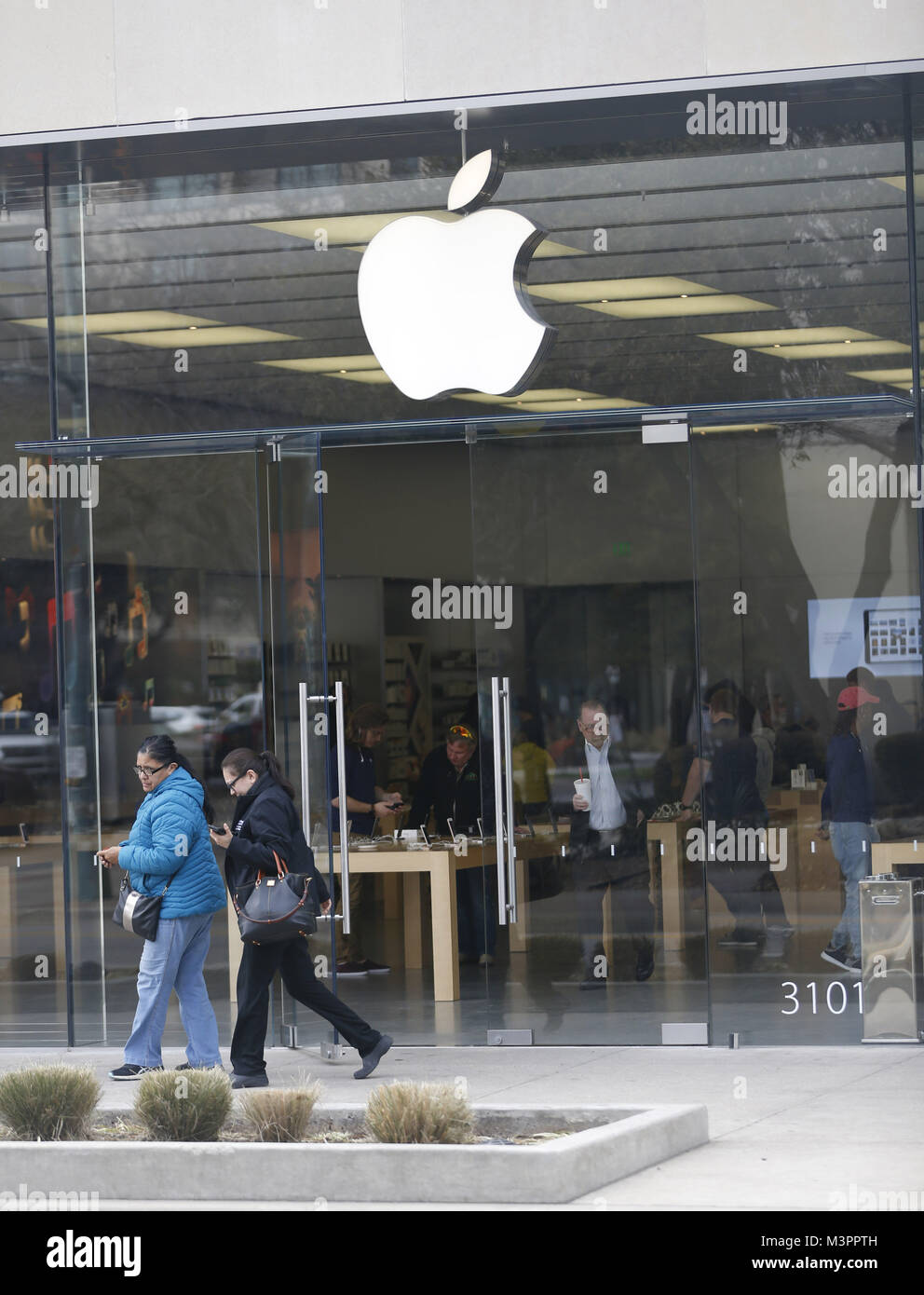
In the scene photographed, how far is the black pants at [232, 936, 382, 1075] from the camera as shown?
9.99 meters

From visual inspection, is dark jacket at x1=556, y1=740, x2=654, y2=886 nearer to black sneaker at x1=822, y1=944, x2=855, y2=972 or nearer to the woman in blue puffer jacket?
black sneaker at x1=822, y1=944, x2=855, y2=972

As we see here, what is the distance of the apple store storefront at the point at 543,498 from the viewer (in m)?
11.2

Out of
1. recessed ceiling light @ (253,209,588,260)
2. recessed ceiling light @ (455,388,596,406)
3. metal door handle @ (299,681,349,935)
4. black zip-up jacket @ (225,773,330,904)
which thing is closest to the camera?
black zip-up jacket @ (225,773,330,904)

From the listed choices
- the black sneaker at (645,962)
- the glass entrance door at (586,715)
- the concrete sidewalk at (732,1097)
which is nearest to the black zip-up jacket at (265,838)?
the concrete sidewalk at (732,1097)

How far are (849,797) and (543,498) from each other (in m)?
2.67

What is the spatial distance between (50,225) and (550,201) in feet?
10.8

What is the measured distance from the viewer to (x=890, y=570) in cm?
1123

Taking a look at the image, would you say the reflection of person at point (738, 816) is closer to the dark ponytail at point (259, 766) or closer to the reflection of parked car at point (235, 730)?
the dark ponytail at point (259, 766)

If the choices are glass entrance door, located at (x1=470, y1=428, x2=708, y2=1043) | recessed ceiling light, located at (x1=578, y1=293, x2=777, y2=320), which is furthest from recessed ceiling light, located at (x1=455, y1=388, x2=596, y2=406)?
recessed ceiling light, located at (x1=578, y1=293, x2=777, y2=320)

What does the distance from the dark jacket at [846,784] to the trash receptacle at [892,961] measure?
18.4 inches

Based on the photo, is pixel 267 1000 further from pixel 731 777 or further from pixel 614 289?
pixel 614 289

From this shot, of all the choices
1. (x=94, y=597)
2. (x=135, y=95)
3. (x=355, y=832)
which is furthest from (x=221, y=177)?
(x=355, y=832)

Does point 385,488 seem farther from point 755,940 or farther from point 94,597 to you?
point 755,940

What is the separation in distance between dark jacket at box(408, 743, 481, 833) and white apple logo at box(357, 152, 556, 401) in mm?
3788
